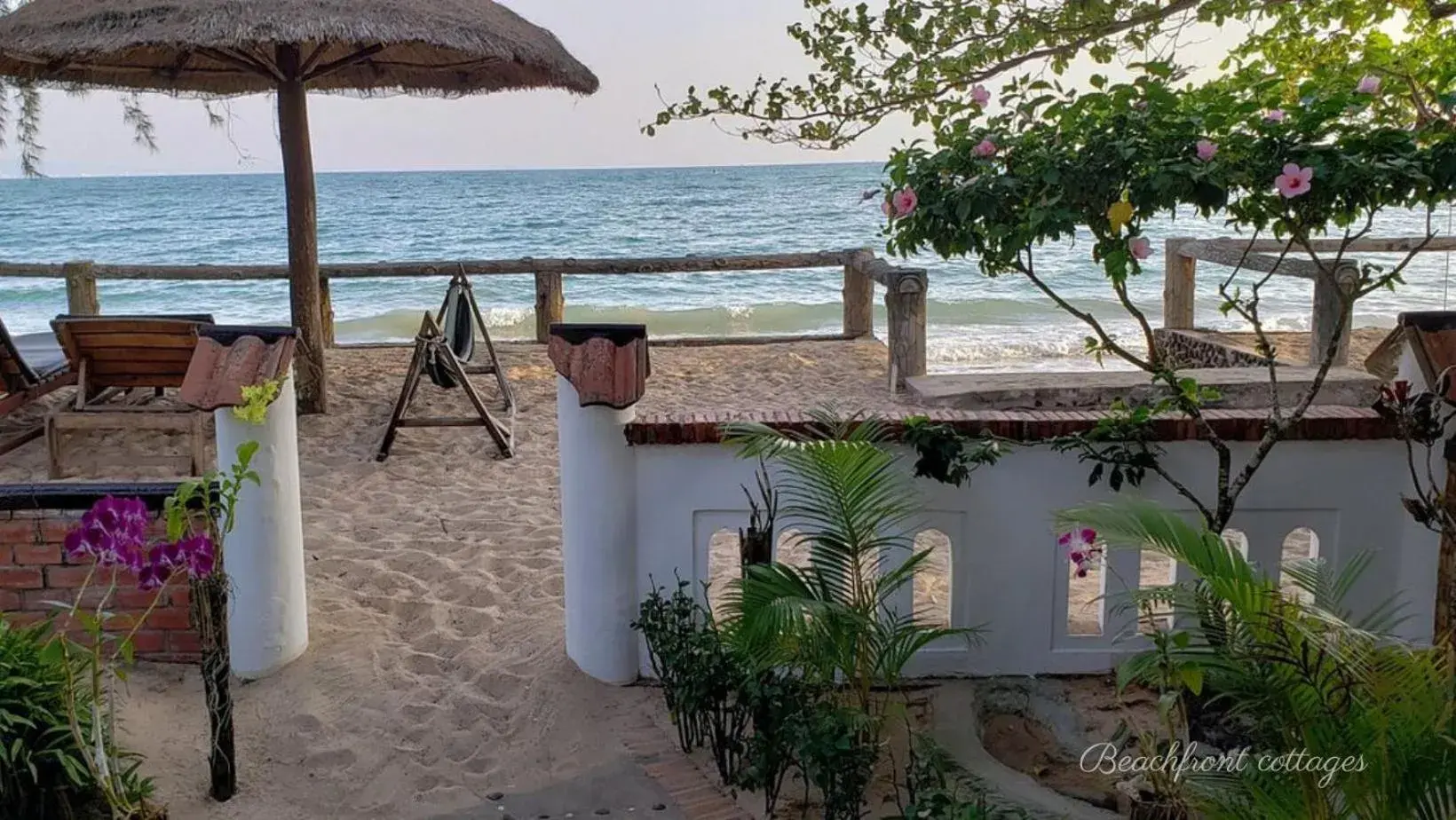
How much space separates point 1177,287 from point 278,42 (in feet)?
20.9

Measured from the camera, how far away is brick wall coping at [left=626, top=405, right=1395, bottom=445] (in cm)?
302

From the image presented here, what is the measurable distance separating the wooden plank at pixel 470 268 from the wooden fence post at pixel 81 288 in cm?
8

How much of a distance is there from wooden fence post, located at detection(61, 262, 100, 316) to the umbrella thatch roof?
5.17 ft

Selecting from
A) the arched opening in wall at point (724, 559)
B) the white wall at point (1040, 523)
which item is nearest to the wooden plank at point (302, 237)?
the arched opening in wall at point (724, 559)

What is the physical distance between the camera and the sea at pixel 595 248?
16500 mm

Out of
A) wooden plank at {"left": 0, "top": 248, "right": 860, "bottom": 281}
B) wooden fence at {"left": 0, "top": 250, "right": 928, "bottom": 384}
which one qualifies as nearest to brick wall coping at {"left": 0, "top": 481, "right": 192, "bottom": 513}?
wooden fence at {"left": 0, "top": 250, "right": 928, "bottom": 384}

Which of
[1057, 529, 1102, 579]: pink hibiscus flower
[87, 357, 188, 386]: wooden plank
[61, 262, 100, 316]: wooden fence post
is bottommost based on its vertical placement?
[1057, 529, 1102, 579]: pink hibiscus flower

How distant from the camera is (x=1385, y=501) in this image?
3.07m

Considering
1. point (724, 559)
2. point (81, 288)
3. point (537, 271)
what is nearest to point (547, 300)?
point (537, 271)

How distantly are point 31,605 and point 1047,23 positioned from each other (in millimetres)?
3565

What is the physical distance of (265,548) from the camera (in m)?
3.19

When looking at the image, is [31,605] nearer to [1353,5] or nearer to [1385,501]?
[1385,501]

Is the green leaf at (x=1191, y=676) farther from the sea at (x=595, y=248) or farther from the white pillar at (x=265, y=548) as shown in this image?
the white pillar at (x=265, y=548)

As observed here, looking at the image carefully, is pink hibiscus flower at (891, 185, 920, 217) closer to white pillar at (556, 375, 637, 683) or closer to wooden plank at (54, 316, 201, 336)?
white pillar at (556, 375, 637, 683)
